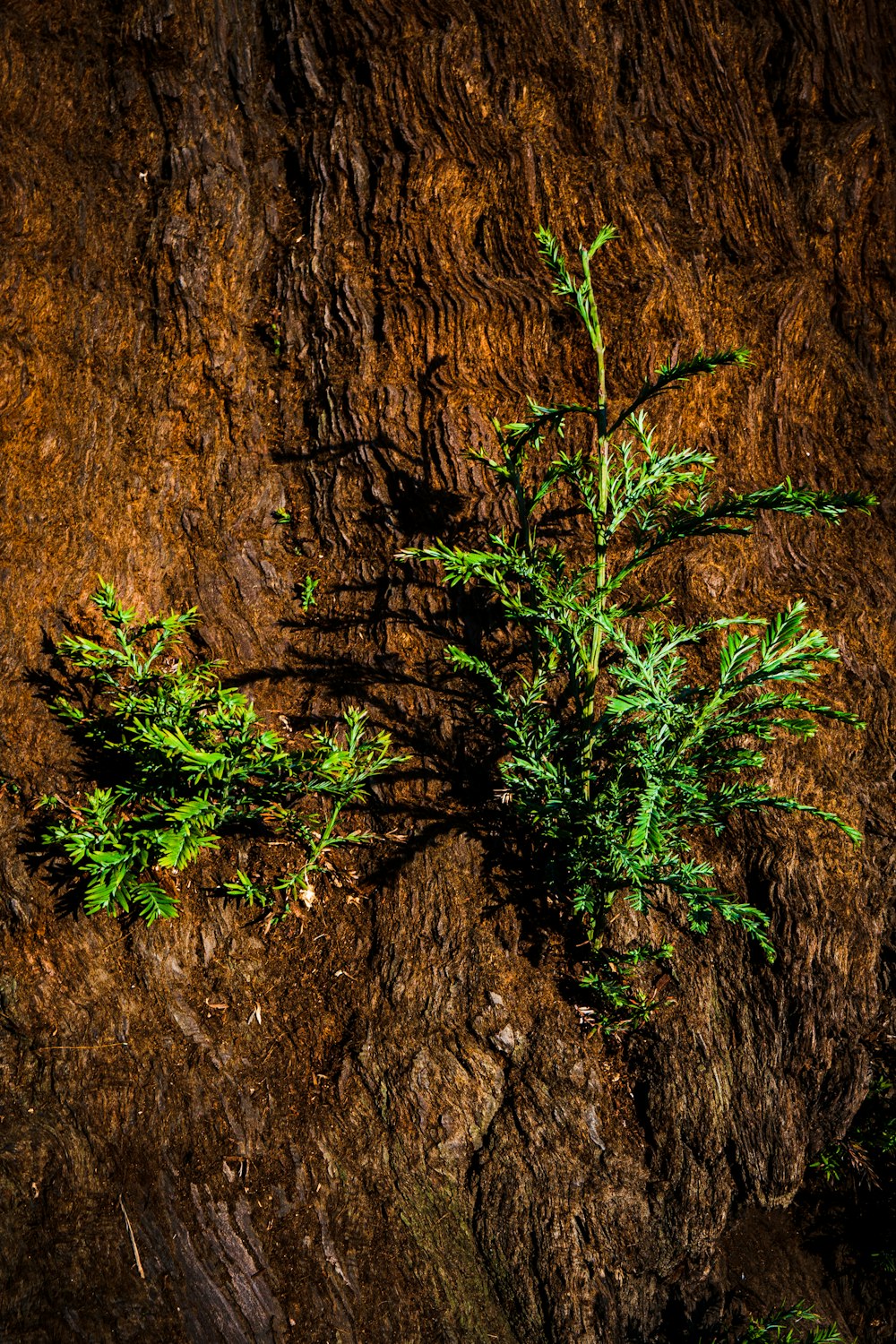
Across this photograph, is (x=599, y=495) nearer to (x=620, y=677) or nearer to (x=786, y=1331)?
(x=620, y=677)

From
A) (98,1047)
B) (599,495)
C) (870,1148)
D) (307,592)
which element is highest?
(599,495)

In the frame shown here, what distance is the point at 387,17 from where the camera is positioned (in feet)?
10.4

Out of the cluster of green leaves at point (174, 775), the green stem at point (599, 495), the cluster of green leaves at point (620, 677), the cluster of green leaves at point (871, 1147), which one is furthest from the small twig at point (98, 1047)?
the cluster of green leaves at point (871, 1147)

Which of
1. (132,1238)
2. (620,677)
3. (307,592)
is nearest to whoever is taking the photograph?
(620,677)

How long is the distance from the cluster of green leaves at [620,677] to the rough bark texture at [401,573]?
242 mm

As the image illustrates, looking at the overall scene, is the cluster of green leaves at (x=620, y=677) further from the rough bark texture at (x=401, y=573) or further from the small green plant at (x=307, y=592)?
the small green plant at (x=307, y=592)

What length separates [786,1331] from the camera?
2.80 m

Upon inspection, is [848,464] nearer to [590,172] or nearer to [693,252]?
[693,252]

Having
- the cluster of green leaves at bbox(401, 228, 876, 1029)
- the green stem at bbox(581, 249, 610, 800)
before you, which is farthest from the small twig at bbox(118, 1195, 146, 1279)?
the green stem at bbox(581, 249, 610, 800)

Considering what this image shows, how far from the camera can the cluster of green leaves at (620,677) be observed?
87.4 inches

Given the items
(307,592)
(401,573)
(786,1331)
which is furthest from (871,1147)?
(307,592)

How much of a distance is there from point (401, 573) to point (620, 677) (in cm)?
119

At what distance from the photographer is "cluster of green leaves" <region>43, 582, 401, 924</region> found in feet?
8.31

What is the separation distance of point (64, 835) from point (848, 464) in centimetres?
330
